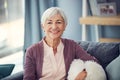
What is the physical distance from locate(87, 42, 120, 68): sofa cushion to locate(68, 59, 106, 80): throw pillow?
0.45 feet

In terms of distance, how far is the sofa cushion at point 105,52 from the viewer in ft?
7.17

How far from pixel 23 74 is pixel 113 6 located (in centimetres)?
123

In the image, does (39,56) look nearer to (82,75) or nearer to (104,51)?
(82,75)

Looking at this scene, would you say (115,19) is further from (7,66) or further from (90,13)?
(7,66)

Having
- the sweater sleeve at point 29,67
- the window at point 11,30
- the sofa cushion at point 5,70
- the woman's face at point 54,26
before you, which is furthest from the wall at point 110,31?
the sofa cushion at point 5,70

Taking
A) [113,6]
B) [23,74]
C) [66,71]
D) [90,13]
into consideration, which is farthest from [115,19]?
[23,74]

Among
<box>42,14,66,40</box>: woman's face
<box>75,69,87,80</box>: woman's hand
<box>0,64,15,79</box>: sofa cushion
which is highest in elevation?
<box>42,14,66,40</box>: woman's face

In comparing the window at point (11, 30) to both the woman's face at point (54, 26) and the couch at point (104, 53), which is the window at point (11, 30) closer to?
the couch at point (104, 53)

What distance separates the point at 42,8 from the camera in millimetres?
3133

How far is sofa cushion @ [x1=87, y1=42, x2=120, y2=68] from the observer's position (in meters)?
2.19

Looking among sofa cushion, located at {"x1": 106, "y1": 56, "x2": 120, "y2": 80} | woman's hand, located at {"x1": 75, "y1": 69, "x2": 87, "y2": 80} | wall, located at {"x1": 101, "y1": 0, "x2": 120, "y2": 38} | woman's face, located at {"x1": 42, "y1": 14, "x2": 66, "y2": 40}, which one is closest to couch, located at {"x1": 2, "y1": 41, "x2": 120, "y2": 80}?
sofa cushion, located at {"x1": 106, "y1": 56, "x2": 120, "y2": 80}

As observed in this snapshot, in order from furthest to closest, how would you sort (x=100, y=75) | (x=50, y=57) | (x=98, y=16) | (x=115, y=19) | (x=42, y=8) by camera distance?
(x=42, y=8), (x=98, y=16), (x=115, y=19), (x=50, y=57), (x=100, y=75)

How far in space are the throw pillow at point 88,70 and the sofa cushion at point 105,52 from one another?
136 mm

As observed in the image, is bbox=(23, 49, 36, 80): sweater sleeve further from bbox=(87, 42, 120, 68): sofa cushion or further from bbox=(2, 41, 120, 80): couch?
bbox=(87, 42, 120, 68): sofa cushion
